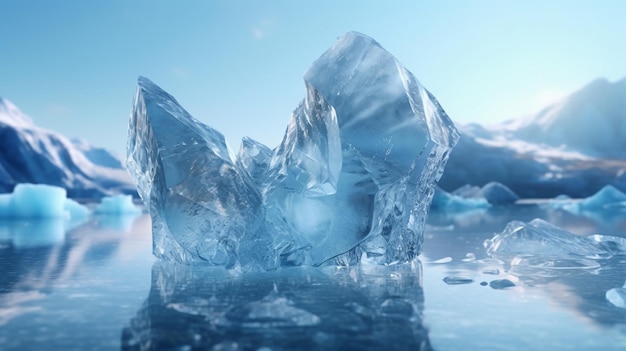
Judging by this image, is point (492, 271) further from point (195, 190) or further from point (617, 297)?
point (195, 190)

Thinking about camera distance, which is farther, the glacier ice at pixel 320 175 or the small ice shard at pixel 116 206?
the small ice shard at pixel 116 206

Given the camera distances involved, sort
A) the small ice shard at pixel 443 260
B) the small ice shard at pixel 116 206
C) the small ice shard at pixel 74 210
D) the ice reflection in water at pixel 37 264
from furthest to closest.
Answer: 1. the small ice shard at pixel 116 206
2. the small ice shard at pixel 74 210
3. the small ice shard at pixel 443 260
4. the ice reflection in water at pixel 37 264

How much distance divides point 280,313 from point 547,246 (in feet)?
10.7

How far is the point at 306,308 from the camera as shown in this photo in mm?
2398

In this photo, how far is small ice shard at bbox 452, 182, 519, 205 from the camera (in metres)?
26.3

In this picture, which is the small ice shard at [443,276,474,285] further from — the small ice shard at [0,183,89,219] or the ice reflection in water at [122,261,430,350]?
the small ice shard at [0,183,89,219]

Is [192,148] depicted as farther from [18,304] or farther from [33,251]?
[33,251]

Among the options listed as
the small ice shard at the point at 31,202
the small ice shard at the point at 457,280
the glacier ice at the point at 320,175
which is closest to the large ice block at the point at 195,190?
the glacier ice at the point at 320,175

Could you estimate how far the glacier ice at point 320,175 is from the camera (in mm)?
3533

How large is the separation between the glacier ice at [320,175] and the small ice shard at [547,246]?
128 centimetres

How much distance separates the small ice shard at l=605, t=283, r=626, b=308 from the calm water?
41 millimetres

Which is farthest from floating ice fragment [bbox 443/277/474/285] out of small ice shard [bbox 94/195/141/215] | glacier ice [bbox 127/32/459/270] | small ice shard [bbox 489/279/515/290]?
small ice shard [bbox 94/195/141/215]

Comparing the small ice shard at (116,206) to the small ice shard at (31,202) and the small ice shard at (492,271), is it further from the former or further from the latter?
the small ice shard at (492,271)

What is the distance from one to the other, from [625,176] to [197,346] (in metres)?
42.2
